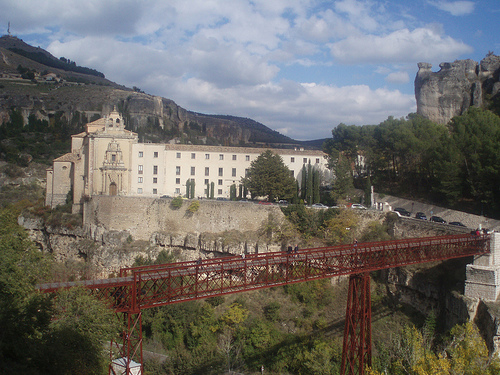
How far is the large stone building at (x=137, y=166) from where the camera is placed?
128 feet

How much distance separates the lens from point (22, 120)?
73625 mm

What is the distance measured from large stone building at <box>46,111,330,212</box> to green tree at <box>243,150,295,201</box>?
4035mm

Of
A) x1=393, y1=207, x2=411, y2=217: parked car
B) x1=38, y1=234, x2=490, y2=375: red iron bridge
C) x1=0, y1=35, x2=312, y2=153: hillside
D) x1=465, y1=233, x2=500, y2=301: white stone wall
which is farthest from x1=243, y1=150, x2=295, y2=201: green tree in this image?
x1=0, y1=35, x2=312, y2=153: hillside

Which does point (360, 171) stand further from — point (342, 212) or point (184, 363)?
point (184, 363)

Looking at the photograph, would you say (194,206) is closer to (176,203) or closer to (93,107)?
(176,203)

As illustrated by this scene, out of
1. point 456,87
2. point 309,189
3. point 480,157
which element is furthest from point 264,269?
point 456,87

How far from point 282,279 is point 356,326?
379 cm

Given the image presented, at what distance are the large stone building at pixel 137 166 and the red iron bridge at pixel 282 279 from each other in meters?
21.9

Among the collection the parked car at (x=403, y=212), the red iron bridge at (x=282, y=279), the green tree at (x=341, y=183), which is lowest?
the red iron bridge at (x=282, y=279)

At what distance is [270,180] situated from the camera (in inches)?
1507

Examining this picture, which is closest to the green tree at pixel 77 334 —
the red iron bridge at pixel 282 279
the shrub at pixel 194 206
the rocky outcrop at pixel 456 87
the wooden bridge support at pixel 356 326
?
the red iron bridge at pixel 282 279

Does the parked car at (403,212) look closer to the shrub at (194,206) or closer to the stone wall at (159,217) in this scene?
the stone wall at (159,217)

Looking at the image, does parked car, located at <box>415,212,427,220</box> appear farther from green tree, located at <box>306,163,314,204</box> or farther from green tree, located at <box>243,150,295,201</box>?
green tree, located at <box>243,150,295,201</box>

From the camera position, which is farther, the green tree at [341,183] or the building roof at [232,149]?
the building roof at [232,149]
